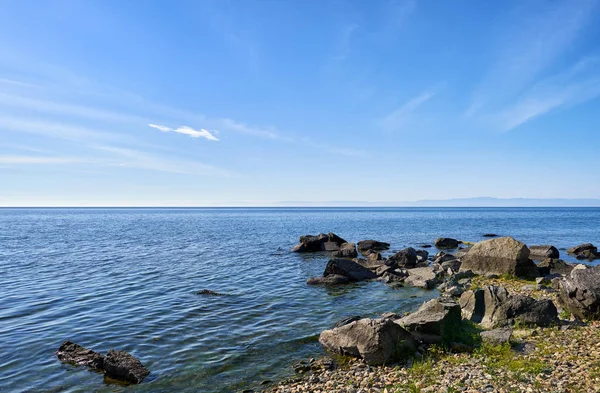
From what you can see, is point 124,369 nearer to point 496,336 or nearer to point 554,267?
point 496,336

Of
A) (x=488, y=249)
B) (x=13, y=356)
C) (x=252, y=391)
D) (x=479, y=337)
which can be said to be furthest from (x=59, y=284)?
(x=488, y=249)

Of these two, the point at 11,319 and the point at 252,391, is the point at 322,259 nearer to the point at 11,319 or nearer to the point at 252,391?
the point at 11,319

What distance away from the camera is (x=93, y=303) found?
2355cm

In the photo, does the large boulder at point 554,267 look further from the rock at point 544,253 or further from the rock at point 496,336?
the rock at point 496,336

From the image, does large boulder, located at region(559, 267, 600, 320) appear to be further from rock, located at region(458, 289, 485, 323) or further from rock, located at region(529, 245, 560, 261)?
rock, located at region(529, 245, 560, 261)

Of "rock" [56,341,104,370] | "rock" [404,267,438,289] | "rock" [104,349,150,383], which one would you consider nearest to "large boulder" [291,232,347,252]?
"rock" [404,267,438,289]

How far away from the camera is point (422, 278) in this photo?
29188 mm

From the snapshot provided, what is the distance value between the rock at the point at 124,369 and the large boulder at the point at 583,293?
17948 mm

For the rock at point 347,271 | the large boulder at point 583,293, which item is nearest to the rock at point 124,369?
the large boulder at point 583,293

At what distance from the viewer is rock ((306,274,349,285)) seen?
29.5 meters

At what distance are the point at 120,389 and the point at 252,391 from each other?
14.0ft

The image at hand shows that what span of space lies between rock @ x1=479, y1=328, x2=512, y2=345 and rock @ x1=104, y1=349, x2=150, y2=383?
484 inches

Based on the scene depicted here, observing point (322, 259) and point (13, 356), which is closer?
point (13, 356)

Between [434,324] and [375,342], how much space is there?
109 inches
